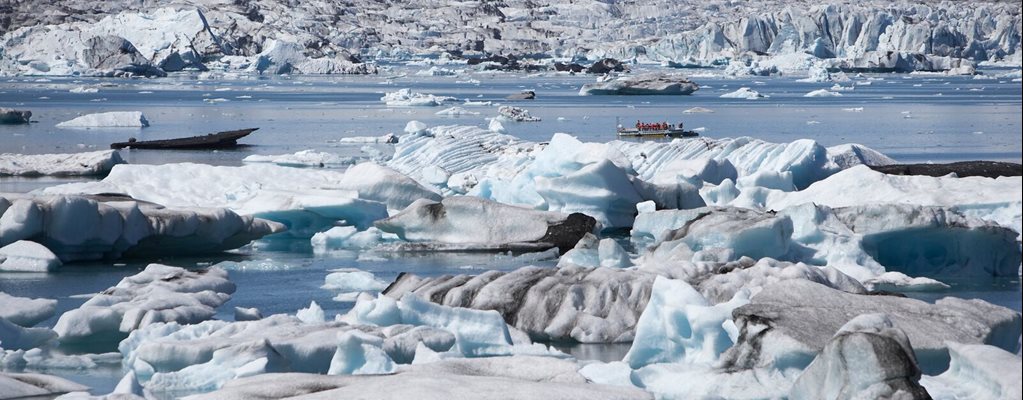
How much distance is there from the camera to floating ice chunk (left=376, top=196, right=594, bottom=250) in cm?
1374

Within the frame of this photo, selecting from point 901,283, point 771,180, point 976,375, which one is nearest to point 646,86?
point 771,180

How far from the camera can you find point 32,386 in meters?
7.07

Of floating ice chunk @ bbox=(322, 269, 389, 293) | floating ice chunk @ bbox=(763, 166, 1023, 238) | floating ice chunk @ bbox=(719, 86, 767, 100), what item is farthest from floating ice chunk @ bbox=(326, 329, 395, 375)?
floating ice chunk @ bbox=(719, 86, 767, 100)

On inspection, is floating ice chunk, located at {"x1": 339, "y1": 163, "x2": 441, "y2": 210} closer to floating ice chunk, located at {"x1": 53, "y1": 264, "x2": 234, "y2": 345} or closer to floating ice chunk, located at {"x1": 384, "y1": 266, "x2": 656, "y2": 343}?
floating ice chunk, located at {"x1": 53, "y1": 264, "x2": 234, "y2": 345}

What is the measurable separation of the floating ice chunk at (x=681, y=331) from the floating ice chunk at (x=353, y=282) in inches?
144

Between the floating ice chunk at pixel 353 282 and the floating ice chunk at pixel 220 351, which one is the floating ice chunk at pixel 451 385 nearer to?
the floating ice chunk at pixel 220 351

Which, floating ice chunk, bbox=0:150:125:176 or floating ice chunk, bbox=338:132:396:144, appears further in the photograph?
floating ice chunk, bbox=338:132:396:144

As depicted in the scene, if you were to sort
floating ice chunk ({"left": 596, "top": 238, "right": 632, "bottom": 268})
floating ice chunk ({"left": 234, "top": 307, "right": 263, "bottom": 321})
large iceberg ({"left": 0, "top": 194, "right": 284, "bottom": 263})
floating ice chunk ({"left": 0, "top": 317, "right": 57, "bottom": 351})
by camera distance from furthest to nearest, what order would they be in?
large iceberg ({"left": 0, "top": 194, "right": 284, "bottom": 263}) → floating ice chunk ({"left": 596, "top": 238, "right": 632, "bottom": 268}) → floating ice chunk ({"left": 234, "top": 307, "right": 263, "bottom": 321}) → floating ice chunk ({"left": 0, "top": 317, "right": 57, "bottom": 351})

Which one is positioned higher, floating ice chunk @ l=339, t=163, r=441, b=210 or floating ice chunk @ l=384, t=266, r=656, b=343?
floating ice chunk @ l=384, t=266, r=656, b=343

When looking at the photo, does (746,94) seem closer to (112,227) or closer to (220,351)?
(112,227)

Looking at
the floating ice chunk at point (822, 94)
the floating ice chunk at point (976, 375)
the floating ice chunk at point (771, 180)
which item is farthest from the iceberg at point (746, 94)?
the floating ice chunk at point (976, 375)

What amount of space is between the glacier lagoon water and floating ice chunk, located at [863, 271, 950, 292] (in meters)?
0.16

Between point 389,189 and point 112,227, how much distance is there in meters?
3.63

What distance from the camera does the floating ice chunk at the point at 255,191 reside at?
14.8 meters
